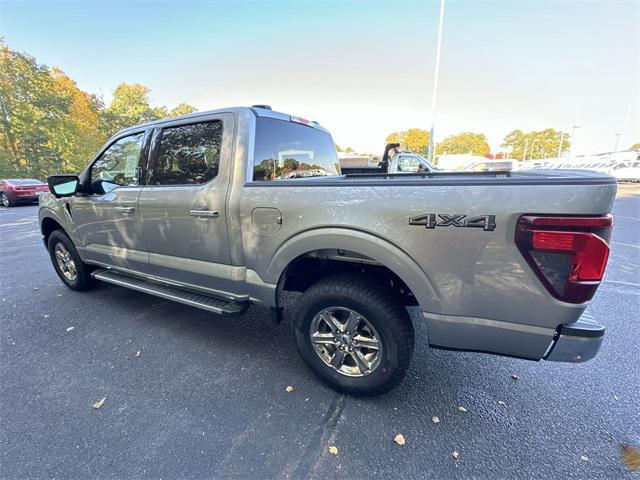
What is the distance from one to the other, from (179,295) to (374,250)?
6.40 feet

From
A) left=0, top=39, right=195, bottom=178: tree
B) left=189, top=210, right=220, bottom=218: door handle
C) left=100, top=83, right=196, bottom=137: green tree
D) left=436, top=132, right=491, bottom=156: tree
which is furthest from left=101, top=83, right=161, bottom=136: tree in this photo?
left=436, top=132, right=491, bottom=156: tree

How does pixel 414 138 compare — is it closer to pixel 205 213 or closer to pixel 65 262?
pixel 65 262

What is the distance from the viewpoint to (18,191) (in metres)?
13.8

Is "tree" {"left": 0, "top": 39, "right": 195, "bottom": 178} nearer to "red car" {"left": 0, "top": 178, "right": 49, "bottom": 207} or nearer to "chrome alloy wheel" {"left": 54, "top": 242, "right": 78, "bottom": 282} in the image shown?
"red car" {"left": 0, "top": 178, "right": 49, "bottom": 207}

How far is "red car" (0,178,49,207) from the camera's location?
45.3ft

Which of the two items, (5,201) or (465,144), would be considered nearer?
(5,201)

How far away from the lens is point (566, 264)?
145 cm

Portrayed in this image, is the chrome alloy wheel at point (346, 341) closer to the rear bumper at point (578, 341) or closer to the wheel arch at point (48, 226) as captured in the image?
the rear bumper at point (578, 341)

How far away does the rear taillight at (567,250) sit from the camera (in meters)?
1.40

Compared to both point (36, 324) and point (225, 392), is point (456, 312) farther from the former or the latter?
point (36, 324)

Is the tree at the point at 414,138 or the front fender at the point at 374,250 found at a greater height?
the tree at the point at 414,138

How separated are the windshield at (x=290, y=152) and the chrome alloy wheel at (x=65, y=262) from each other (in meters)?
3.21

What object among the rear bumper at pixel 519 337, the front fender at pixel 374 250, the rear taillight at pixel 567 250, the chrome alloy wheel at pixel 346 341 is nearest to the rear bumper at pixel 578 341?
the rear bumper at pixel 519 337

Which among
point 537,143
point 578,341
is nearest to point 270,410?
point 578,341
